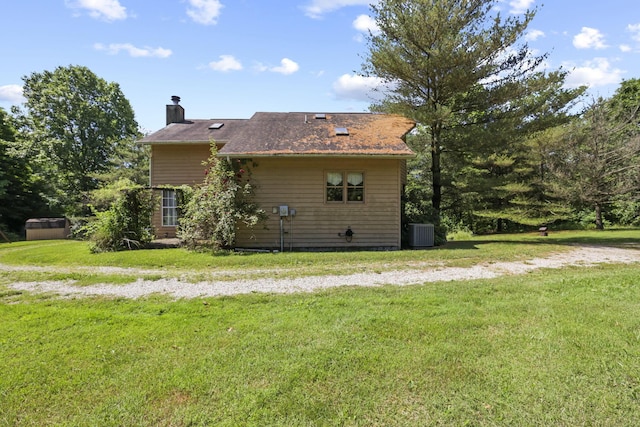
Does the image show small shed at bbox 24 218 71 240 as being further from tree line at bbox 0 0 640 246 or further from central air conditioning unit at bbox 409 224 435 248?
central air conditioning unit at bbox 409 224 435 248

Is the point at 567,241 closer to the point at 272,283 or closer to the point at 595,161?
the point at 595,161

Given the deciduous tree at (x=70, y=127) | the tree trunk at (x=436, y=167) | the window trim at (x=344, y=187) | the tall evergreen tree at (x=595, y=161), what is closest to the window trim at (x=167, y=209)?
the window trim at (x=344, y=187)

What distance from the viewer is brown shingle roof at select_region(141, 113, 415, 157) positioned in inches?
419

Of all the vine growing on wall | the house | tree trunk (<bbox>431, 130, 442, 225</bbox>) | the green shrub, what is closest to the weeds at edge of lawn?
the vine growing on wall

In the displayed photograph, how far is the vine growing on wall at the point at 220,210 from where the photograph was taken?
399 inches

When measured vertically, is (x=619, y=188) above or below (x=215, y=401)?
above

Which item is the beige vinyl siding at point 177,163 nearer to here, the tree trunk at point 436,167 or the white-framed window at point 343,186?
the white-framed window at point 343,186

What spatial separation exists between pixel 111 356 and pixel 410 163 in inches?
832

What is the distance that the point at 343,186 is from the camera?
11148 millimetres

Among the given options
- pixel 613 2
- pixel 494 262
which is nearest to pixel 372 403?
pixel 494 262

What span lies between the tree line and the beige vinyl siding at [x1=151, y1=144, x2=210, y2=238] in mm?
1542

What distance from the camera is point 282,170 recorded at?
36.4 ft

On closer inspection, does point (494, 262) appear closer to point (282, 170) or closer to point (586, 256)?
point (586, 256)

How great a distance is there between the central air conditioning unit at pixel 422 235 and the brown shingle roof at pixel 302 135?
281 centimetres
